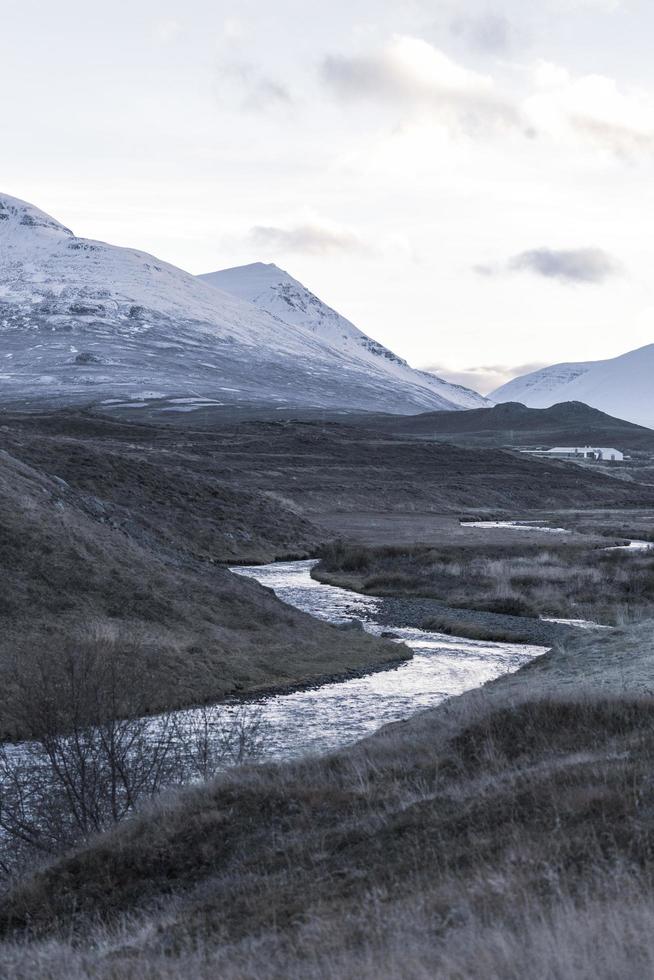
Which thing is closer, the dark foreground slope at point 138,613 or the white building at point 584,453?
the dark foreground slope at point 138,613

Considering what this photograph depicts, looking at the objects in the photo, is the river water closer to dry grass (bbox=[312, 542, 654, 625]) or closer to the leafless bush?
the leafless bush

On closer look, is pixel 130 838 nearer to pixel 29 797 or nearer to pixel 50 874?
pixel 50 874

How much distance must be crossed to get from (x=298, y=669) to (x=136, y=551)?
913 cm

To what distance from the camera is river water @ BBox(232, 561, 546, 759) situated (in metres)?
23.9

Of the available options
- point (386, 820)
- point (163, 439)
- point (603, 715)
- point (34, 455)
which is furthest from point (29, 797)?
point (163, 439)

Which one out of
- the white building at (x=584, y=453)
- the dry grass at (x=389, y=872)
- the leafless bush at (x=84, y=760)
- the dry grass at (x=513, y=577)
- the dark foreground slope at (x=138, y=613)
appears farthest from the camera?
the white building at (x=584, y=453)

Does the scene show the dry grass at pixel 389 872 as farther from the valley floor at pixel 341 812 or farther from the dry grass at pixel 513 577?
the dry grass at pixel 513 577

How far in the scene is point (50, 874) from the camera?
A: 13.4 meters

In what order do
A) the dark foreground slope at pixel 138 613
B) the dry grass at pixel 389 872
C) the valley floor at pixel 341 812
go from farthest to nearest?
the dark foreground slope at pixel 138 613 < the valley floor at pixel 341 812 < the dry grass at pixel 389 872

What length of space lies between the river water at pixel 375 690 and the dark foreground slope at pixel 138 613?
5.01ft

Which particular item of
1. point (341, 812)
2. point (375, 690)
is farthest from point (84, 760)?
point (375, 690)

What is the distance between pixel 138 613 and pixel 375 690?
8.13 metres

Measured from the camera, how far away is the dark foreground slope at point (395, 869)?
8.39 metres

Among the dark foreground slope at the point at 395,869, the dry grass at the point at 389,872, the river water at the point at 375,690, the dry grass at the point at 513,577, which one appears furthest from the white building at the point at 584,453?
the dry grass at the point at 389,872
